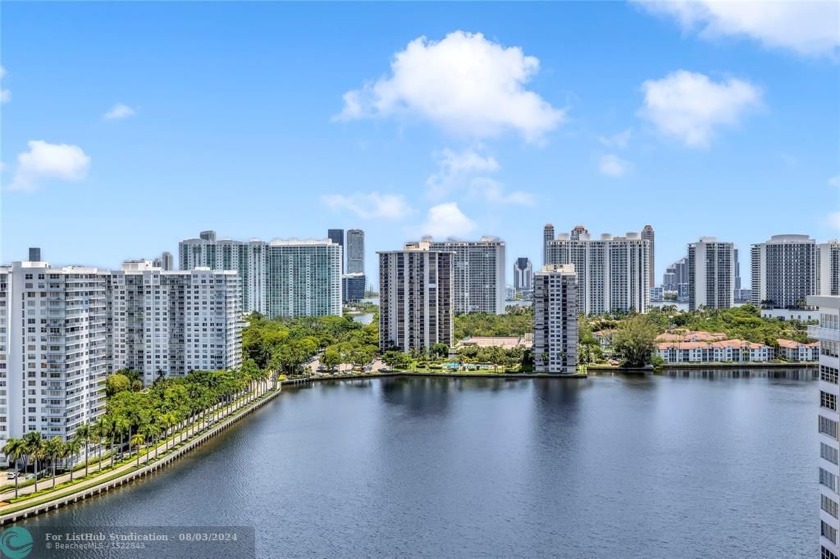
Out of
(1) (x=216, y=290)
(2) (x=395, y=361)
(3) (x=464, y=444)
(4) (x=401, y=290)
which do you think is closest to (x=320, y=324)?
(4) (x=401, y=290)

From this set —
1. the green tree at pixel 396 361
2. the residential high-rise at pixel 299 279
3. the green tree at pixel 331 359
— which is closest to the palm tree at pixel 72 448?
the green tree at pixel 331 359

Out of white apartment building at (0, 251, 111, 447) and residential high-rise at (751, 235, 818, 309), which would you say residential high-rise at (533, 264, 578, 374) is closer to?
white apartment building at (0, 251, 111, 447)

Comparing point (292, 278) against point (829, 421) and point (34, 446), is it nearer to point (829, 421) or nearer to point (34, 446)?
point (34, 446)

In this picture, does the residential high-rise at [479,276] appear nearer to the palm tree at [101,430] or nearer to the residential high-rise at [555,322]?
the residential high-rise at [555,322]

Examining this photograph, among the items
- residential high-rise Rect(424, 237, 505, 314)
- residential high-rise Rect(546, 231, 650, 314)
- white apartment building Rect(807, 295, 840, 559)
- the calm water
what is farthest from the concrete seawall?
residential high-rise Rect(546, 231, 650, 314)

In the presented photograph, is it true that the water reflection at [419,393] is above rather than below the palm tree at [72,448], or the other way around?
below

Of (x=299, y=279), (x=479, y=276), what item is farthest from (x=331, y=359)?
(x=479, y=276)
